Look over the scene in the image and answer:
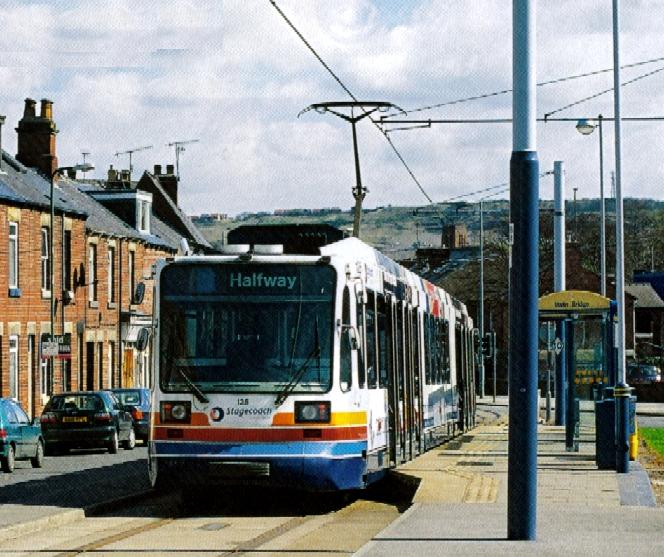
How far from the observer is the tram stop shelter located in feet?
90.1

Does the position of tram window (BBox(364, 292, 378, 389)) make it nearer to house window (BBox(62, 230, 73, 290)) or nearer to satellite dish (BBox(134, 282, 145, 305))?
satellite dish (BBox(134, 282, 145, 305))

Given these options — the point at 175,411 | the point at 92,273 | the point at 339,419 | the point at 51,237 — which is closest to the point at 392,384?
the point at 339,419

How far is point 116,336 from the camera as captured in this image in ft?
203

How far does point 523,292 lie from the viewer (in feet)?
48.1

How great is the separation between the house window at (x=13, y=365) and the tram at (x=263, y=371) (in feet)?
104

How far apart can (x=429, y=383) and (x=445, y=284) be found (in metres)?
86.6

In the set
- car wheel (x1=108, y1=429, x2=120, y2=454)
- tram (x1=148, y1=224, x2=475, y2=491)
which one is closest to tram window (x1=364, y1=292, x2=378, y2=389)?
tram (x1=148, y1=224, x2=475, y2=491)

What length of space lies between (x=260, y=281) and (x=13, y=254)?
3275 centimetres

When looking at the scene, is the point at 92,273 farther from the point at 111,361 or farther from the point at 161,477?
the point at 161,477

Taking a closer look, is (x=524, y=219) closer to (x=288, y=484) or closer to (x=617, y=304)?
(x=288, y=484)

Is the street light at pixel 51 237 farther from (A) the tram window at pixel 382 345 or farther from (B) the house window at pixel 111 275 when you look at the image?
(A) the tram window at pixel 382 345

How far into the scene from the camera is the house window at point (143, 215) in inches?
2667

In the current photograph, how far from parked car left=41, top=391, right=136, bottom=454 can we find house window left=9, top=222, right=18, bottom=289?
1262cm

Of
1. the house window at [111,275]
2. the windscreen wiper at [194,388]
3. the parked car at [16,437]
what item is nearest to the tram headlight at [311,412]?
the windscreen wiper at [194,388]
